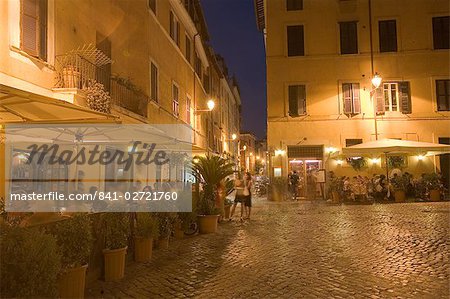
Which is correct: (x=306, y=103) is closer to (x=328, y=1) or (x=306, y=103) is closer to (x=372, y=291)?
(x=328, y=1)

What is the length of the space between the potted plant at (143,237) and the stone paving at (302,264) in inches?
10.0

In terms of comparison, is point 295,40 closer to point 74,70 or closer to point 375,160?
point 375,160

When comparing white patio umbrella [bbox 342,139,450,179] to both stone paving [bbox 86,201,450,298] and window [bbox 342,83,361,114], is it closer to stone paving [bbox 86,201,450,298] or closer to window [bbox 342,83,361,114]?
window [bbox 342,83,361,114]

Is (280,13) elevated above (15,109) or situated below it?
above

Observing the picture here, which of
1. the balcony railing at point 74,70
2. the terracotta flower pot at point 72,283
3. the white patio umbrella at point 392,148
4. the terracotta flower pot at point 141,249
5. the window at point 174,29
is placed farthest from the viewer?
the window at point 174,29

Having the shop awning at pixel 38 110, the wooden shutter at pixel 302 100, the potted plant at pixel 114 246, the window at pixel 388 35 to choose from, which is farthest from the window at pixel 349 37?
the potted plant at pixel 114 246

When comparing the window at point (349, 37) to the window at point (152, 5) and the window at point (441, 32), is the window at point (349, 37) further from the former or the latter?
the window at point (152, 5)

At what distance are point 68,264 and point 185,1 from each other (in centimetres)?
1910

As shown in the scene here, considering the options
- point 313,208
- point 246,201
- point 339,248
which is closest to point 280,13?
point 313,208

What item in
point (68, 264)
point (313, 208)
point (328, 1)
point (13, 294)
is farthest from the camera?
point (328, 1)

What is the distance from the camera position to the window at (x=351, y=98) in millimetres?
23031

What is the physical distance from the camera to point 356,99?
75.9 feet

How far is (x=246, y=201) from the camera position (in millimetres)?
14062

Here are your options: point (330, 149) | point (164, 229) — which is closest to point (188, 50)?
point (330, 149)
